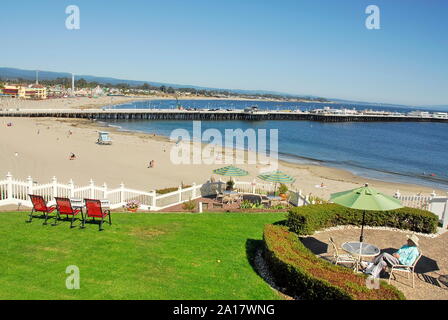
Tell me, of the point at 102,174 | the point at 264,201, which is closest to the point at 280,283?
the point at 264,201

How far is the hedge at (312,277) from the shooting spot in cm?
636

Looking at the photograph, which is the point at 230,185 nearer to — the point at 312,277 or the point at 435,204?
the point at 435,204

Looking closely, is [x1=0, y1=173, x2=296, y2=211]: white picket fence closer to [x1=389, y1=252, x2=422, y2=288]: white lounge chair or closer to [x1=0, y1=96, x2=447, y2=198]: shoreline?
[x1=0, y1=96, x2=447, y2=198]: shoreline

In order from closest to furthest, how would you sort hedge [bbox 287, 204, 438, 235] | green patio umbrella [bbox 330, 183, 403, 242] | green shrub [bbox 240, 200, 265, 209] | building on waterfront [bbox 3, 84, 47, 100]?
green patio umbrella [bbox 330, 183, 403, 242], hedge [bbox 287, 204, 438, 235], green shrub [bbox 240, 200, 265, 209], building on waterfront [bbox 3, 84, 47, 100]

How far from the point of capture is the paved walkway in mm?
7906

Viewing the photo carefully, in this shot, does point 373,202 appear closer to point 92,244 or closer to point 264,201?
point 92,244

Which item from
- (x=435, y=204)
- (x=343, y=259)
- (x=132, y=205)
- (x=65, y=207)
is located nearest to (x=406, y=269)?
(x=343, y=259)

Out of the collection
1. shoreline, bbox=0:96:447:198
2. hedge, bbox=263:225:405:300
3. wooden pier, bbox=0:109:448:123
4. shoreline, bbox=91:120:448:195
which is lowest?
shoreline, bbox=91:120:448:195

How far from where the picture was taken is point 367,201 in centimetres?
916

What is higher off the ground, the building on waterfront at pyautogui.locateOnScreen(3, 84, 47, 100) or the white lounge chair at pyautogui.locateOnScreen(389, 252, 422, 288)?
the building on waterfront at pyautogui.locateOnScreen(3, 84, 47, 100)

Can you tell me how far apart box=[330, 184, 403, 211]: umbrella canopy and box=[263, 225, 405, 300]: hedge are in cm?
167

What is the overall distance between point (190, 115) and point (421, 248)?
8791 centimetres

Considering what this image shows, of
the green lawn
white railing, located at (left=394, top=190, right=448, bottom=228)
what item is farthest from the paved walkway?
the green lawn
